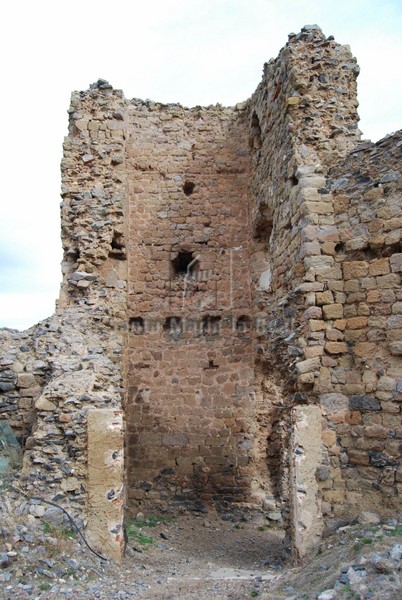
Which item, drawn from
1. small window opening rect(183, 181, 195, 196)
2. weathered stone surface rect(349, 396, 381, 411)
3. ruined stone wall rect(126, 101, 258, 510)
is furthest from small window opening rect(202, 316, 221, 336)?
weathered stone surface rect(349, 396, 381, 411)

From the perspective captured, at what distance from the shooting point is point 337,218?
5883mm

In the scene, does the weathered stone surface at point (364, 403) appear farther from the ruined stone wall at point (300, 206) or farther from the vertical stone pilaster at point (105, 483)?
the vertical stone pilaster at point (105, 483)

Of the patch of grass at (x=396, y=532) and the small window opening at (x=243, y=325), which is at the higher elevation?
the small window opening at (x=243, y=325)

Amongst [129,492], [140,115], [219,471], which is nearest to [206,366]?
[219,471]

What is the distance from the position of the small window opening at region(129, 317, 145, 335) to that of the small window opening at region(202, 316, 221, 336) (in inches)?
40.7

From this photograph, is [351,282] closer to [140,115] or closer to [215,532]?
[215,532]

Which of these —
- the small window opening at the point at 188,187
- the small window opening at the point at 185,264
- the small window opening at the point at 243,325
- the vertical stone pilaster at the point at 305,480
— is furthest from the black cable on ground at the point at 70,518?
the small window opening at the point at 188,187

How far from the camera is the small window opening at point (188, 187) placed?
9.45 m

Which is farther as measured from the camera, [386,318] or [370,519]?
[386,318]

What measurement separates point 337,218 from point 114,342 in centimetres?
366

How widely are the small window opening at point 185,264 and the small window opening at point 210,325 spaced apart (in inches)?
31.4

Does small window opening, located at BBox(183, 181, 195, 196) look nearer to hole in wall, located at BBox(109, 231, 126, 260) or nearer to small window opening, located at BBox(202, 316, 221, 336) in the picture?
hole in wall, located at BBox(109, 231, 126, 260)

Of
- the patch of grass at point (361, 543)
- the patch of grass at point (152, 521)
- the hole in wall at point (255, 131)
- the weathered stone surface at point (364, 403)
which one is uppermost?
the hole in wall at point (255, 131)

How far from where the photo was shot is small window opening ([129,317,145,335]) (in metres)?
8.90
